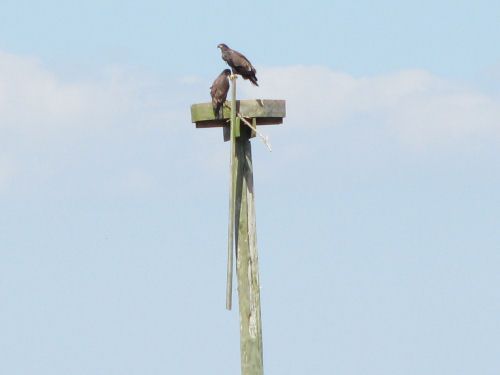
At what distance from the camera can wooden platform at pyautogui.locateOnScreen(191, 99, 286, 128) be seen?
9.39 meters

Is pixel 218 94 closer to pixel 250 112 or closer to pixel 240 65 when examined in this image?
pixel 250 112

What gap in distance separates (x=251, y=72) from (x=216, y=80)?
1511 mm

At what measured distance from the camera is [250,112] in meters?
9.38

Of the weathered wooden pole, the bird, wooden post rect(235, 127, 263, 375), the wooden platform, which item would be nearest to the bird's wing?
the bird

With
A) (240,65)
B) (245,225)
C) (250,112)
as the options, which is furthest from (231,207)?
(240,65)

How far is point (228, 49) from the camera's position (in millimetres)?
11539

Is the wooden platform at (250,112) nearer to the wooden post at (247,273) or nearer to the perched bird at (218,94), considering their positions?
the perched bird at (218,94)

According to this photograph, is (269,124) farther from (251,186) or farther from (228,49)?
(228,49)

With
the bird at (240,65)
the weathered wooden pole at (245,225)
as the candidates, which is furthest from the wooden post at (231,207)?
the bird at (240,65)

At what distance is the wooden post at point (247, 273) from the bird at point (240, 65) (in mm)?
2099

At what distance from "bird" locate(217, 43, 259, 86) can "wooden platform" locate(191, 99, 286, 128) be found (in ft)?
5.44

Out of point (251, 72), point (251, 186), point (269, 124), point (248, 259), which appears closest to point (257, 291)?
point (248, 259)

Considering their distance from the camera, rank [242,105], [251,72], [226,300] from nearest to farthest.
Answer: [226,300] → [242,105] → [251,72]

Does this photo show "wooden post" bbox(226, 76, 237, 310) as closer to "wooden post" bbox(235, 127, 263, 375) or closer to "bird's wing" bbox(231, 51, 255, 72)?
"wooden post" bbox(235, 127, 263, 375)
